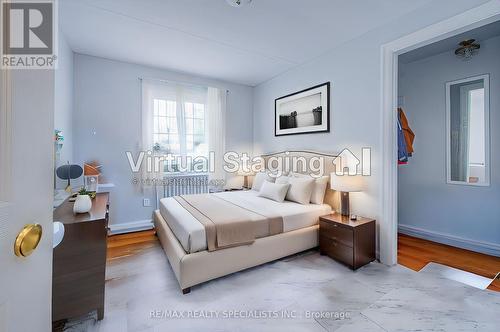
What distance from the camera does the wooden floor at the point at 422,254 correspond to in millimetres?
2451

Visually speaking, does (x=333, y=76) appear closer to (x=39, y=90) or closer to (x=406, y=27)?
(x=406, y=27)

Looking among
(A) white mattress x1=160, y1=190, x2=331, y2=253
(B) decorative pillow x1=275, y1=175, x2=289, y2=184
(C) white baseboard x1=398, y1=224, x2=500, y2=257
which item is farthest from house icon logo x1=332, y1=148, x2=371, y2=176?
(C) white baseboard x1=398, y1=224, x2=500, y2=257

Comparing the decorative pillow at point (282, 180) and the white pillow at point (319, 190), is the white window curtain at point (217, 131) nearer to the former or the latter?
the decorative pillow at point (282, 180)

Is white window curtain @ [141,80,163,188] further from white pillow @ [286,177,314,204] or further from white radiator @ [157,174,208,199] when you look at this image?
white pillow @ [286,177,314,204]

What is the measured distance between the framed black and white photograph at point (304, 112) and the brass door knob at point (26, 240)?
3.23 meters

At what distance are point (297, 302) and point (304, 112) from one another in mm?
2735

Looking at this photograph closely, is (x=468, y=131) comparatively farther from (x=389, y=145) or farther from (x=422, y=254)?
(x=422, y=254)

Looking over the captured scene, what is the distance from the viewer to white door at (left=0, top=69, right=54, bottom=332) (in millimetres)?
426

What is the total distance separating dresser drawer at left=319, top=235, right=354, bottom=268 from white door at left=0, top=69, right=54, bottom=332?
246 centimetres

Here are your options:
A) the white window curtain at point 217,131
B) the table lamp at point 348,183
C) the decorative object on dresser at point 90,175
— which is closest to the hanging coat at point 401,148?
the table lamp at point 348,183

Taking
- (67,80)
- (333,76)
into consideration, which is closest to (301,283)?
(333,76)

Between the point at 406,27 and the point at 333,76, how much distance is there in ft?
3.11

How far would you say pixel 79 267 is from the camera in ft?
5.22

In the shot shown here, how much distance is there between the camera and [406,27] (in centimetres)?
235
